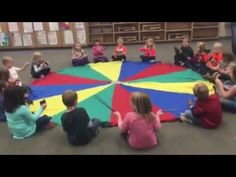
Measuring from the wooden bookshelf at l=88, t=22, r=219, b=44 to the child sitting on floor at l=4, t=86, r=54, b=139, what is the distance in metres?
3.98

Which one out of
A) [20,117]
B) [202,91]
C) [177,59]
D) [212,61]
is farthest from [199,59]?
[20,117]

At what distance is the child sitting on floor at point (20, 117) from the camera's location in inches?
156

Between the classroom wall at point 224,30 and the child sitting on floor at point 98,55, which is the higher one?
the classroom wall at point 224,30

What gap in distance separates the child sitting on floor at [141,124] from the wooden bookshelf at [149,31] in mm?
4421

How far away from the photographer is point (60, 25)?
25.1ft

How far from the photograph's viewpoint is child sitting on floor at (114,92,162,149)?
3.65 metres

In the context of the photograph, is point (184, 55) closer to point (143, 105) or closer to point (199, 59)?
point (199, 59)

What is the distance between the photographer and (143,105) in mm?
3631

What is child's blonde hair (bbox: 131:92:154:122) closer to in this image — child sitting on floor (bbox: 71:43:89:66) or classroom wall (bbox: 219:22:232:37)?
child sitting on floor (bbox: 71:43:89:66)

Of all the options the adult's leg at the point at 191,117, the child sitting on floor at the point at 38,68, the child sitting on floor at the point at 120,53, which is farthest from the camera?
the child sitting on floor at the point at 120,53

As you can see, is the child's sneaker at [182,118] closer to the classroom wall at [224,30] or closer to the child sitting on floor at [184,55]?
the child sitting on floor at [184,55]

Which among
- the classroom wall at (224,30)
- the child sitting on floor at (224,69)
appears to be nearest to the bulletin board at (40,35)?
the classroom wall at (224,30)

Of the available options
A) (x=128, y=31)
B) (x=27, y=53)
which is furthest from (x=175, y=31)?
(x=27, y=53)

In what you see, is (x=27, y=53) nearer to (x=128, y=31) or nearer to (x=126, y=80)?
(x=128, y=31)
